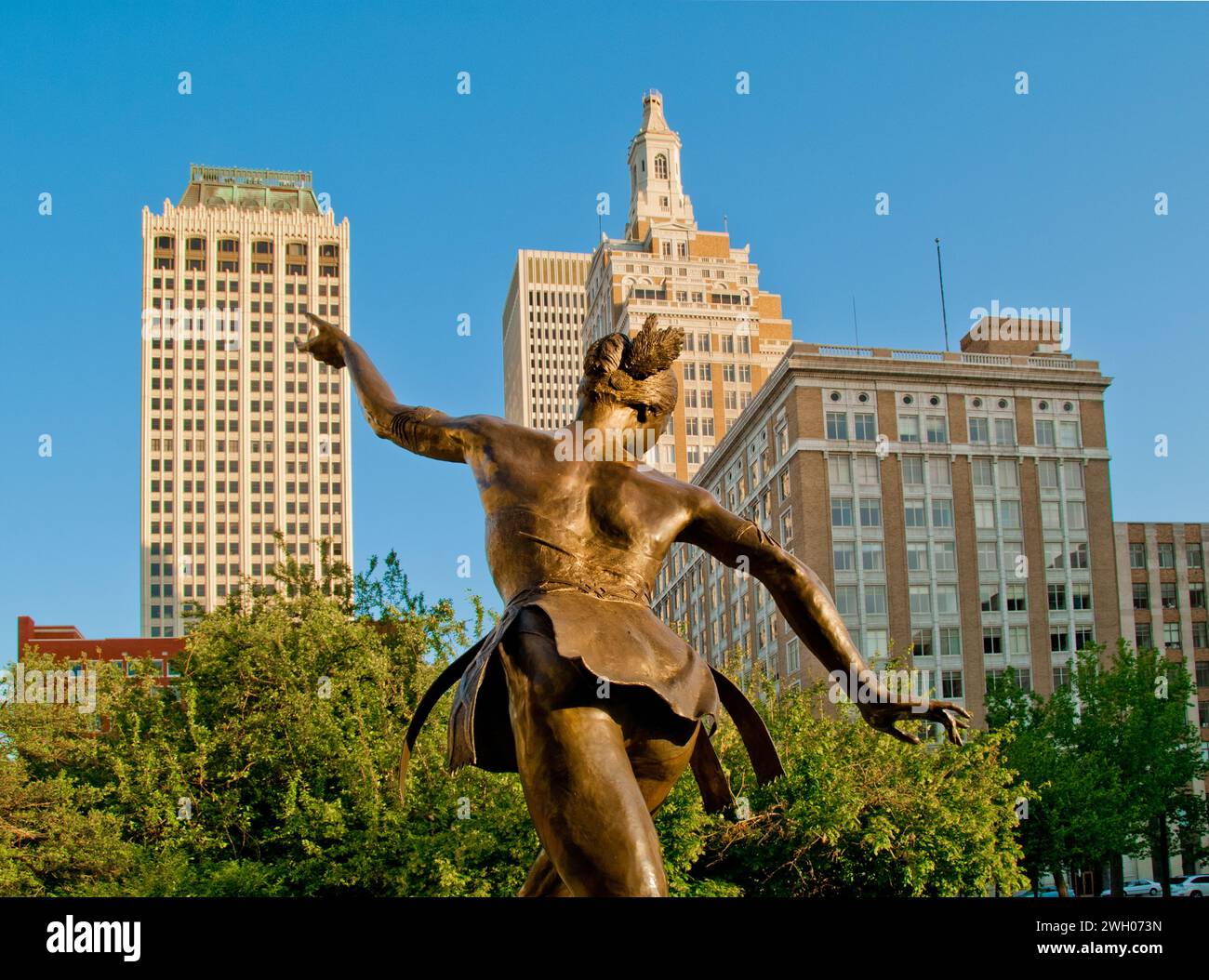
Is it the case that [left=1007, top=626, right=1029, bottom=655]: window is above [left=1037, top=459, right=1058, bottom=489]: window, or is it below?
below

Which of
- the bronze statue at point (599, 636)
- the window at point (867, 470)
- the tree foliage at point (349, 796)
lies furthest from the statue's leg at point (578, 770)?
the window at point (867, 470)

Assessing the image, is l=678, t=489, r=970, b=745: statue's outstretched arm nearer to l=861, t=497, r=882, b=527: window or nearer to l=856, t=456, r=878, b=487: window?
l=861, t=497, r=882, b=527: window

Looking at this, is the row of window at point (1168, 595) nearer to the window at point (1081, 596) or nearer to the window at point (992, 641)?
the window at point (1081, 596)

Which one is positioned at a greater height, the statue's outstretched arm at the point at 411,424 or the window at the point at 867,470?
the window at the point at 867,470

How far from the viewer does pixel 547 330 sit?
178500mm

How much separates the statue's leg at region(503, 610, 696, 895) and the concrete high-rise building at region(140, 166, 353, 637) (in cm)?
13215

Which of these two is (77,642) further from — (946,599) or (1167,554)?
(1167,554)

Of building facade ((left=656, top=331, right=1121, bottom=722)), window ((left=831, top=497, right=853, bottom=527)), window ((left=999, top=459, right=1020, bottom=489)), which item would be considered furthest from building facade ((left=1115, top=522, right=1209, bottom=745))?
window ((left=831, top=497, right=853, bottom=527))

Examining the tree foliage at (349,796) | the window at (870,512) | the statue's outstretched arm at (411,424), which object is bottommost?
the tree foliage at (349,796)

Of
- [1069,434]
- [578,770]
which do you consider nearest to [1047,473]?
[1069,434]

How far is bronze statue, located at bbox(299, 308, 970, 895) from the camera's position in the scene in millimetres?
4441

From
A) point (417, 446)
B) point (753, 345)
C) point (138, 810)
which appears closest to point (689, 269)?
point (753, 345)

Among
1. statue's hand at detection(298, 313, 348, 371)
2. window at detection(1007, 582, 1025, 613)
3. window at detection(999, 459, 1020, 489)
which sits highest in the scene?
window at detection(999, 459, 1020, 489)

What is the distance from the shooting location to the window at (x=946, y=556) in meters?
73.9
